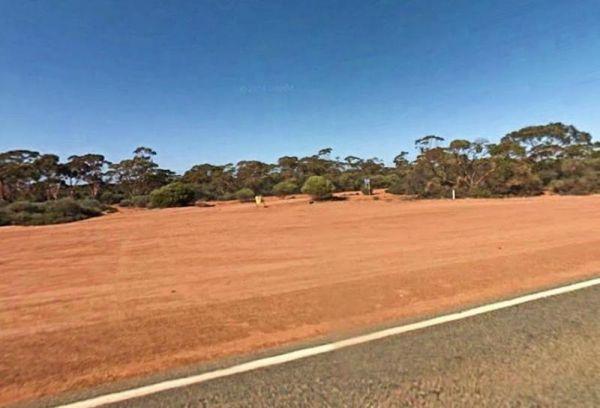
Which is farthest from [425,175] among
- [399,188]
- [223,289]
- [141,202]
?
[223,289]

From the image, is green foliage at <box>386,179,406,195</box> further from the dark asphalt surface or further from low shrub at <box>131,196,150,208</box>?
the dark asphalt surface

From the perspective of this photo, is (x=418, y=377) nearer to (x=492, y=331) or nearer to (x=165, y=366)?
(x=492, y=331)

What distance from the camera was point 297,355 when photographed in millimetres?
4215

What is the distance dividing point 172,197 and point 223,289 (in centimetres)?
3395

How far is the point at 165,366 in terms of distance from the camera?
407 centimetres

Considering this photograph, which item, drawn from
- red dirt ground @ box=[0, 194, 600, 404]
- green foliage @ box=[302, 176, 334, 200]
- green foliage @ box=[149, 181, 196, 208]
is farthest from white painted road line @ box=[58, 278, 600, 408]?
green foliage @ box=[149, 181, 196, 208]

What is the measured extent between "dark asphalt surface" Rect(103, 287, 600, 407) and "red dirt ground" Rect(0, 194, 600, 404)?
0.73 meters

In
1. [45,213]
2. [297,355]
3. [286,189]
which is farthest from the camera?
[286,189]

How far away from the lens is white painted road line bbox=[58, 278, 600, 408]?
3.50 metres

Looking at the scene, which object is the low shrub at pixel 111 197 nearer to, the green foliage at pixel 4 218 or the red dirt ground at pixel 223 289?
the green foliage at pixel 4 218

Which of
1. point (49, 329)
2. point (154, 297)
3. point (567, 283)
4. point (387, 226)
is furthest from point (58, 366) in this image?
point (387, 226)

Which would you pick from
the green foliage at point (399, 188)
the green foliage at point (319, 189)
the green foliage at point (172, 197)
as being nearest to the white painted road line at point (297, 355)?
the green foliage at point (319, 189)

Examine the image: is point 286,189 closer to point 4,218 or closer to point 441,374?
point 4,218

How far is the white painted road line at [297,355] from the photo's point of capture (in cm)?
350
